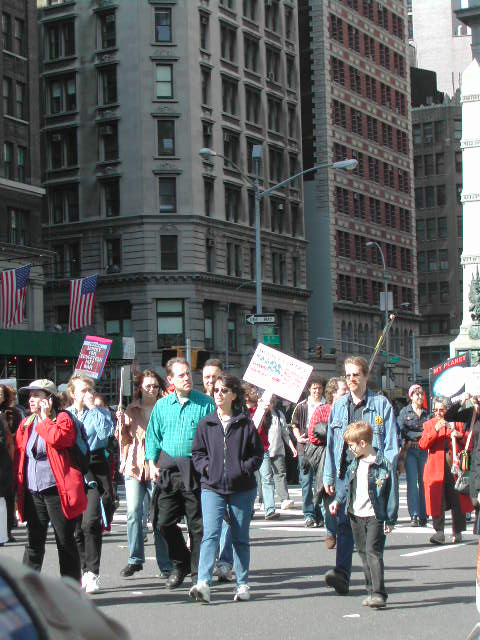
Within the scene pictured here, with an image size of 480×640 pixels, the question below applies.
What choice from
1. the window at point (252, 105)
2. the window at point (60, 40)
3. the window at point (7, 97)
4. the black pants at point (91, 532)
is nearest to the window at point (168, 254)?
the window at point (252, 105)

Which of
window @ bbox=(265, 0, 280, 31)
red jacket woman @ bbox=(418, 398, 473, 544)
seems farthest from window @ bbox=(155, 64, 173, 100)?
red jacket woman @ bbox=(418, 398, 473, 544)

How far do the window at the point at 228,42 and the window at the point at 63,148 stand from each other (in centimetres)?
912

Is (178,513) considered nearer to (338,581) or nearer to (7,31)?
(338,581)

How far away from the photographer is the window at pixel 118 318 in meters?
67.6

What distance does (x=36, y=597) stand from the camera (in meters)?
2.63

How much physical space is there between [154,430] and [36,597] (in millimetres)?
8723

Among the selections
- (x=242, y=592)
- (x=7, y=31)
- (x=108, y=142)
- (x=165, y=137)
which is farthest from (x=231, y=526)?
(x=108, y=142)

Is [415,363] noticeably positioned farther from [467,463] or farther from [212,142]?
[467,463]

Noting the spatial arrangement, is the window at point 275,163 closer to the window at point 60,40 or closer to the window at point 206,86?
the window at point 206,86

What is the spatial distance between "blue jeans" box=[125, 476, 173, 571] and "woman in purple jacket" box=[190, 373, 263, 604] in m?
1.35

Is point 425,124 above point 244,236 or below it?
above

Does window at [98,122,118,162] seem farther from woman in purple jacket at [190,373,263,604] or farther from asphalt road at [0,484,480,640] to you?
woman in purple jacket at [190,373,263,604]

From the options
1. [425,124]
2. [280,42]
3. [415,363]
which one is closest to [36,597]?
[280,42]

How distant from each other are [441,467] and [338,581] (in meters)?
5.98
